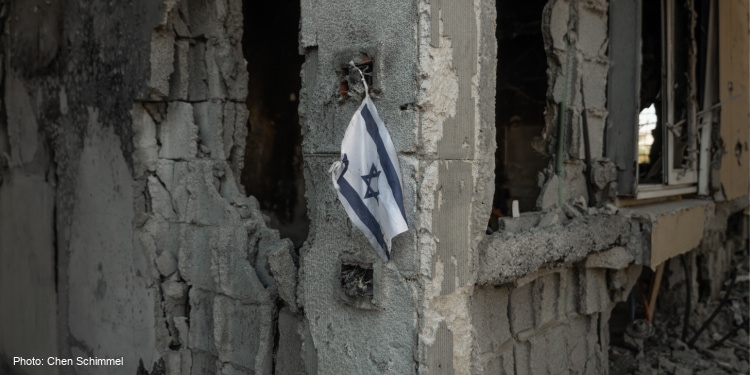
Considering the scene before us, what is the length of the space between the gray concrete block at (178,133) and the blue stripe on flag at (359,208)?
1.83 m

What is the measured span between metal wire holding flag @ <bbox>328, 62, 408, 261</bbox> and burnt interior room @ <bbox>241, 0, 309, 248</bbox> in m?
3.69

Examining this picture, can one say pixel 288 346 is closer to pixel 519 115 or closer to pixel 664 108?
pixel 664 108

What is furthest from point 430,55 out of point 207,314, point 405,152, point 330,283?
point 207,314

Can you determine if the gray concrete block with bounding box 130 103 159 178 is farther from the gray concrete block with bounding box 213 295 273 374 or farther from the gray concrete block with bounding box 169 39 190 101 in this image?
the gray concrete block with bounding box 213 295 273 374

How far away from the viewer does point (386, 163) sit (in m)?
2.69

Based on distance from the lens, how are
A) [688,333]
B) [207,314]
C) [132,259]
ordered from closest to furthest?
[207,314] < [132,259] < [688,333]

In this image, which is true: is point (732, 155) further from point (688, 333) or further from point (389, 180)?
point (389, 180)

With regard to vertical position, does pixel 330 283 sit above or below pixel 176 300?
above

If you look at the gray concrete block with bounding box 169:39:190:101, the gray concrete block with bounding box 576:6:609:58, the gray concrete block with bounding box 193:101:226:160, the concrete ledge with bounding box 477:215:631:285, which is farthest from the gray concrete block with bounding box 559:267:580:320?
the gray concrete block with bounding box 169:39:190:101

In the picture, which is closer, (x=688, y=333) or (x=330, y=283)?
(x=330, y=283)

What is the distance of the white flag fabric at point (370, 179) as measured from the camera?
2.68 meters

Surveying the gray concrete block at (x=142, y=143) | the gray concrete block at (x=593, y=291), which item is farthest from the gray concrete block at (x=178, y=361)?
the gray concrete block at (x=593, y=291)

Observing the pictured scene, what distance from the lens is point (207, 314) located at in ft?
13.7

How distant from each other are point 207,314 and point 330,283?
1.49m
